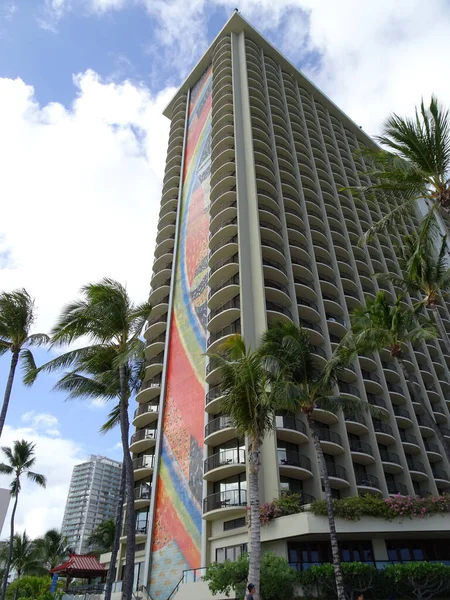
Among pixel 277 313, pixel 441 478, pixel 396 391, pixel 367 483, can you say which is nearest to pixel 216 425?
pixel 277 313

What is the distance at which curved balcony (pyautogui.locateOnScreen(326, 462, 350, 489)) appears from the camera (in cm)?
3203

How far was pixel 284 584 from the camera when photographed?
784 inches

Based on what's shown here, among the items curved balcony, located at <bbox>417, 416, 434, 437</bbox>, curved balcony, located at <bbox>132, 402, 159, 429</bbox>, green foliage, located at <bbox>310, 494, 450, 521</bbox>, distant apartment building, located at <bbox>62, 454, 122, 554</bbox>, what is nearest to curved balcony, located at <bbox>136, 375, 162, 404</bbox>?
curved balcony, located at <bbox>132, 402, 159, 429</bbox>

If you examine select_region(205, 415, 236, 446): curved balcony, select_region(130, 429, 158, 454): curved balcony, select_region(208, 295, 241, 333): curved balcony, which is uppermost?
select_region(208, 295, 241, 333): curved balcony

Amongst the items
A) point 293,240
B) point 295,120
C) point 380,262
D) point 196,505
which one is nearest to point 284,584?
point 196,505

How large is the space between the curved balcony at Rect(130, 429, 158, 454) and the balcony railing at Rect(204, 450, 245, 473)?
7994 millimetres

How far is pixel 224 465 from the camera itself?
2994 centimetres

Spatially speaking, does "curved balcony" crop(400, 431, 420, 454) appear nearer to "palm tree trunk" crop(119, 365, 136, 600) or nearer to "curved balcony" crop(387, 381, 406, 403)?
"curved balcony" crop(387, 381, 406, 403)

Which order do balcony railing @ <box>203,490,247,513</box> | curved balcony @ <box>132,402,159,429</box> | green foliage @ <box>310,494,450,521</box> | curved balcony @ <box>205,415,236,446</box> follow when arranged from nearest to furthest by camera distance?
green foliage @ <box>310,494,450,521</box>
balcony railing @ <box>203,490,247,513</box>
curved balcony @ <box>205,415,236,446</box>
curved balcony @ <box>132,402,159,429</box>

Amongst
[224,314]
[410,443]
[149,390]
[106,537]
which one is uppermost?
[224,314]

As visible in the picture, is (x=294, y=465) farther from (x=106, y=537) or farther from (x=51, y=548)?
(x=51, y=548)

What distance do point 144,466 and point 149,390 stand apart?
6890 mm

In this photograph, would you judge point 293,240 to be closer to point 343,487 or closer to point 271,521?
point 343,487

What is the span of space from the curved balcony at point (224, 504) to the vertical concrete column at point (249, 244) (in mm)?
1676
